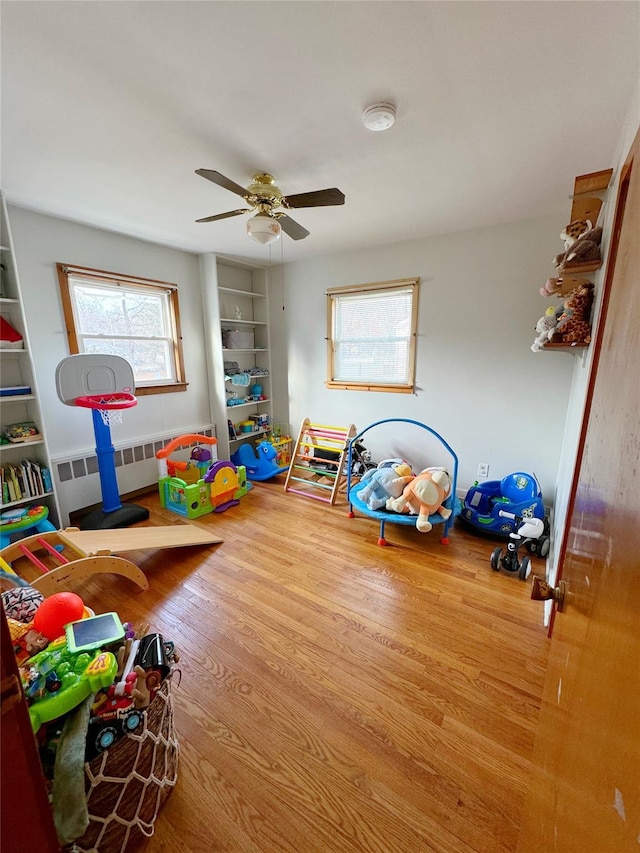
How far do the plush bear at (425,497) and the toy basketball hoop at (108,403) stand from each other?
2.27 meters

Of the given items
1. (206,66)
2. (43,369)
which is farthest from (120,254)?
(206,66)

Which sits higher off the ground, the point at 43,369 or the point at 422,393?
the point at 43,369

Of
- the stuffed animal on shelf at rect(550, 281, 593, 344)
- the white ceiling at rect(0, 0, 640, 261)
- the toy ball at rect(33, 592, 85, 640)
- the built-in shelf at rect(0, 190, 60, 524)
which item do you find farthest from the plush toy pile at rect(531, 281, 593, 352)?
the built-in shelf at rect(0, 190, 60, 524)

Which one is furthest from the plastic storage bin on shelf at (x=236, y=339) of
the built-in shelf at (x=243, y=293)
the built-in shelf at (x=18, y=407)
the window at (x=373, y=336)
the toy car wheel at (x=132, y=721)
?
the toy car wheel at (x=132, y=721)

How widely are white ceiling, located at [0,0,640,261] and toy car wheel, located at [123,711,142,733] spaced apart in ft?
7.02

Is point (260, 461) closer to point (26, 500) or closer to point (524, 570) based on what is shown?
→ point (26, 500)

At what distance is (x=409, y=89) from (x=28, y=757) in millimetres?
2275

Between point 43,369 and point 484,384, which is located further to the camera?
point 484,384

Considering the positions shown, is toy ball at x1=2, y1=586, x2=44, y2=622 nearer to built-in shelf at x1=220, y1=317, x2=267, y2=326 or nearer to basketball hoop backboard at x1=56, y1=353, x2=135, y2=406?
basketball hoop backboard at x1=56, y1=353, x2=135, y2=406

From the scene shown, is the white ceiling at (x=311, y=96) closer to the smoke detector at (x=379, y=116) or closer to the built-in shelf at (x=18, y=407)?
the smoke detector at (x=379, y=116)

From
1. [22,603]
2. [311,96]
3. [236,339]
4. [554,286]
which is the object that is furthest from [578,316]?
[236,339]

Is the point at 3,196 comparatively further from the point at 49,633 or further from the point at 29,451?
the point at 49,633

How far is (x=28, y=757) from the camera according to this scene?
0.59m

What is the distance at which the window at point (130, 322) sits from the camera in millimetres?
2803
